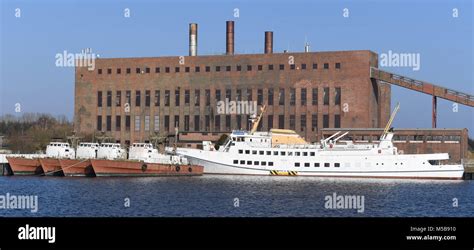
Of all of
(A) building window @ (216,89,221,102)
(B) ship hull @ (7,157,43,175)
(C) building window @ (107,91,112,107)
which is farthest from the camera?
(C) building window @ (107,91,112,107)

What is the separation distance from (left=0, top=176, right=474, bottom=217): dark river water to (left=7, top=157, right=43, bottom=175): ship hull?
27.4ft

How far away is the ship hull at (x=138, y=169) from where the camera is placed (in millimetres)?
75875

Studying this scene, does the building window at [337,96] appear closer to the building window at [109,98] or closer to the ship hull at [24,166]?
the building window at [109,98]

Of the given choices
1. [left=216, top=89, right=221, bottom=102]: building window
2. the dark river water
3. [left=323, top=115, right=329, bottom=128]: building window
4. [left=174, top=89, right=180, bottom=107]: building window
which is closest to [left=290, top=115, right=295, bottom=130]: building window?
[left=323, top=115, right=329, bottom=128]: building window

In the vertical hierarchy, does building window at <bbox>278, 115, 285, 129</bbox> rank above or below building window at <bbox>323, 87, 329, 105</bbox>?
below

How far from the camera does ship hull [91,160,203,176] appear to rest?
75.9m

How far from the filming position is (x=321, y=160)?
79250mm

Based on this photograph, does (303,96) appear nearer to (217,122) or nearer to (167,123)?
(217,122)

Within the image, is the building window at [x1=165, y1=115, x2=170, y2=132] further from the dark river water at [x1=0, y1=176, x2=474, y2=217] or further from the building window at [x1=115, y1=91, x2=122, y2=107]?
the dark river water at [x1=0, y1=176, x2=474, y2=217]

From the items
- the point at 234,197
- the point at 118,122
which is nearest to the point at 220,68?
the point at 118,122

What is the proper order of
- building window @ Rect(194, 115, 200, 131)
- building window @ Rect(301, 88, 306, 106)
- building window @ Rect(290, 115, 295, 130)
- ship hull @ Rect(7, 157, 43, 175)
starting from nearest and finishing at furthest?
1. ship hull @ Rect(7, 157, 43, 175)
2. building window @ Rect(301, 88, 306, 106)
3. building window @ Rect(290, 115, 295, 130)
4. building window @ Rect(194, 115, 200, 131)

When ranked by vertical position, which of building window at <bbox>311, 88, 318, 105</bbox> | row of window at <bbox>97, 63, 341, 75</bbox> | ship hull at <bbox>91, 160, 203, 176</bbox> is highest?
row of window at <bbox>97, 63, 341, 75</bbox>
